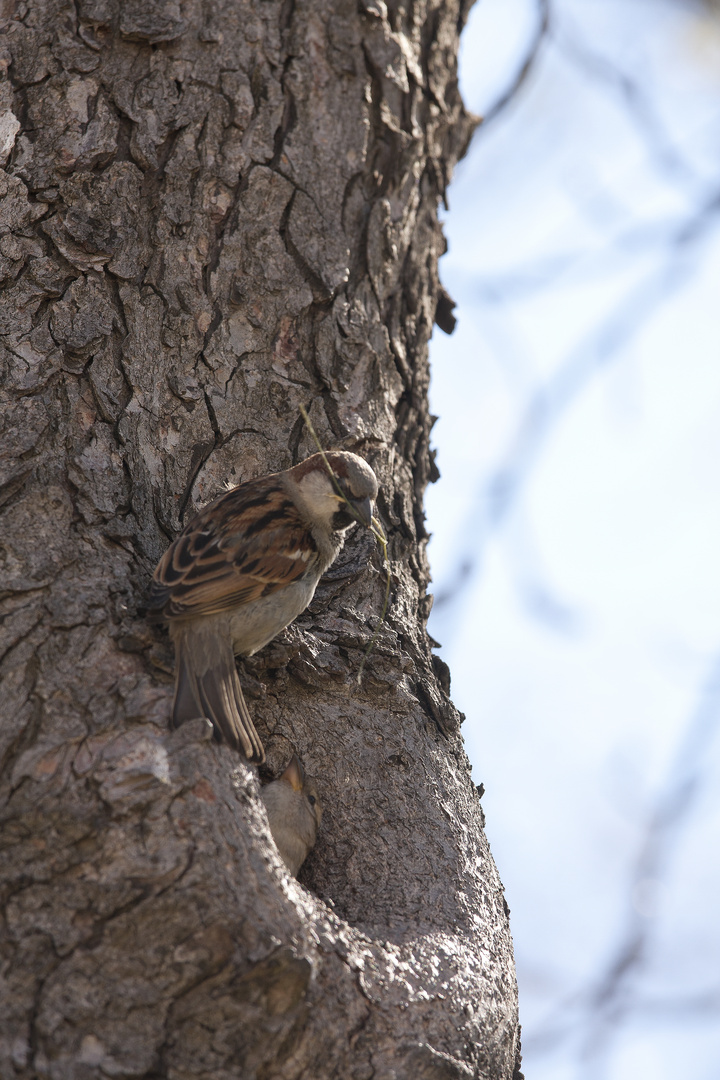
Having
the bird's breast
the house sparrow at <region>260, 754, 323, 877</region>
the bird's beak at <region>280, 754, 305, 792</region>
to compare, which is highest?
the bird's breast

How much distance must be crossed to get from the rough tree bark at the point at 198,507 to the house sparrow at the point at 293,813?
79mm

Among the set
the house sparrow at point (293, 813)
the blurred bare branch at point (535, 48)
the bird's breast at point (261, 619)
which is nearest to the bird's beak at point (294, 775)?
the house sparrow at point (293, 813)

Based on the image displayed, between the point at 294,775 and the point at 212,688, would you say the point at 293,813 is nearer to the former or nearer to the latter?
the point at 294,775

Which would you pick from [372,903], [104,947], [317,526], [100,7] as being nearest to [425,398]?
[317,526]

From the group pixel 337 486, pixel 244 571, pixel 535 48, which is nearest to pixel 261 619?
pixel 244 571

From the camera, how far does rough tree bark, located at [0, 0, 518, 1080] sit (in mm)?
1817

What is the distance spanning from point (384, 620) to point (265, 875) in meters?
1.10

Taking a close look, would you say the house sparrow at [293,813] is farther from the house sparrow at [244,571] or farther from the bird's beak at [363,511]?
the bird's beak at [363,511]

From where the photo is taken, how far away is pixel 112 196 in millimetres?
2932

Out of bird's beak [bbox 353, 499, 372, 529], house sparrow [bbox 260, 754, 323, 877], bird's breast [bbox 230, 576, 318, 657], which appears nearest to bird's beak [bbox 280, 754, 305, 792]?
house sparrow [bbox 260, 754, 323, 877]

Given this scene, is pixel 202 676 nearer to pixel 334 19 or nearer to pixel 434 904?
pixel 434 904

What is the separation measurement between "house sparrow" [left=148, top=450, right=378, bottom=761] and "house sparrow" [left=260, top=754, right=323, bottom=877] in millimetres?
157

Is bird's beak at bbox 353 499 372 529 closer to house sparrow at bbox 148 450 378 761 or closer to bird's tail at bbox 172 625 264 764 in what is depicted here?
house sparrow at bbox 148 450 378 761

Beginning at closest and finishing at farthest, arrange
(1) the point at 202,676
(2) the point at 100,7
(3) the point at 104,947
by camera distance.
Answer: (3) the point at 104,947
(1) the point at 202,676
(2) the point at 100,7
